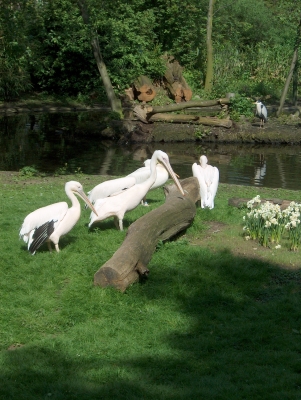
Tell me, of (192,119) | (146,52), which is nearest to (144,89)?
(146,52)

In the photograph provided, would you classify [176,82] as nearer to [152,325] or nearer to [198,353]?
[152,325]

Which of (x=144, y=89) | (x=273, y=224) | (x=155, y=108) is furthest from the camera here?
(x=144, y=89)

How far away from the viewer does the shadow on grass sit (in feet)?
16.2

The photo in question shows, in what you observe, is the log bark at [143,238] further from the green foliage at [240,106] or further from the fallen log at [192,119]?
the green foliage at [240,106]

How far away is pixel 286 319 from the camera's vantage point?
6.34 meters

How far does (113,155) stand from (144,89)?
1089 cm

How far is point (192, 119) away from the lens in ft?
78.8

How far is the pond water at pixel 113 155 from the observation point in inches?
693

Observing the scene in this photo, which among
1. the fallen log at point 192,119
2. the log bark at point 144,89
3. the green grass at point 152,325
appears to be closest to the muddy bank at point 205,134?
the fallen log at point 192,119

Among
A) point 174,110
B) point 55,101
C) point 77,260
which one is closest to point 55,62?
point 55,101

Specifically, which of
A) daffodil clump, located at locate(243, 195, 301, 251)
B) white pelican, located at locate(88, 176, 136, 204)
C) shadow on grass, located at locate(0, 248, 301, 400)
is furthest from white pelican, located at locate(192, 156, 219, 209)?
shadow on grass, located at locate(0, 248, 301, 400)

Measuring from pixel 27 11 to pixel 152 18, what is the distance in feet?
53.8

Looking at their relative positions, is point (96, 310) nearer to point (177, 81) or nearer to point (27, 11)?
point (27, 11)

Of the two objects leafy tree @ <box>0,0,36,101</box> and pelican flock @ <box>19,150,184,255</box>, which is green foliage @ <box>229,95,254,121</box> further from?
pelican flock @ <box>19,150,184,255</box>
